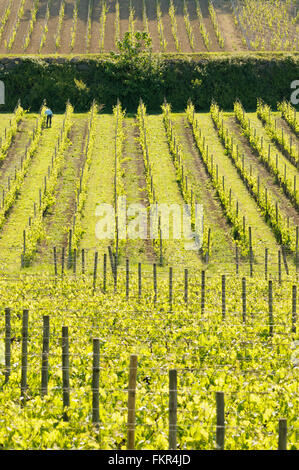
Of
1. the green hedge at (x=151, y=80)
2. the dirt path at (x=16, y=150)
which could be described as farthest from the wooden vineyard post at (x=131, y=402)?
the green hedge at (x=151, y=80)

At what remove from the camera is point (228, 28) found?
54.4m

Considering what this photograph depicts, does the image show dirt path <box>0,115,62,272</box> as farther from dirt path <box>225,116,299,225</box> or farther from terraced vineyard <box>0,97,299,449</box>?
dirt path <box>225,116,299,225</box>

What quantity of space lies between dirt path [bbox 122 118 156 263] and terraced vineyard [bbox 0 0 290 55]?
13542mm

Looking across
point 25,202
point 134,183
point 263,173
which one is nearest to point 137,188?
point 134,183

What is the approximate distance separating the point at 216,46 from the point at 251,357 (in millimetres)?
44121

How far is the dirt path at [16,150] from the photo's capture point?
3225 cm

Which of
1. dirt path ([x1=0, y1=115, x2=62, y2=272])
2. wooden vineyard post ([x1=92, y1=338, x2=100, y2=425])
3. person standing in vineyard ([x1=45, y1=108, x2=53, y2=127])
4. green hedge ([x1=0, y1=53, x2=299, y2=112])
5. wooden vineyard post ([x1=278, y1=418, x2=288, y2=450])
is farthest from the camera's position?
green hedge ([x1=0, y1=53, x2=299, y2=112])

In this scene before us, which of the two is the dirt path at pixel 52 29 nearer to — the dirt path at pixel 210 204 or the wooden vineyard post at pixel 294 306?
the dirt path at pixel 210 204

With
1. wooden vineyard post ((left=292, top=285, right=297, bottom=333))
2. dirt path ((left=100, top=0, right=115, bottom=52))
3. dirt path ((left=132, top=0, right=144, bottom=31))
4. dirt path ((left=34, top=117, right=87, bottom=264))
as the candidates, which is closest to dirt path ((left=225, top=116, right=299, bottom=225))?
dirt path ((left=34, top=117, right=87, bottom=264))

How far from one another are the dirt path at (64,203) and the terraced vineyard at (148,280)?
0.10 metres

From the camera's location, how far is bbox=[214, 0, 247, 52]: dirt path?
1996 inches

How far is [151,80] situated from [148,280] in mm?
26447

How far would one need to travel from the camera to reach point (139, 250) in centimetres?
2511
